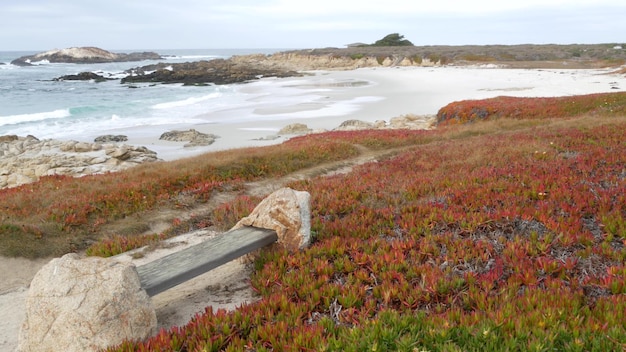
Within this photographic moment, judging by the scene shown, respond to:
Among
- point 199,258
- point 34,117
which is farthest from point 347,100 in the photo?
point 199,258

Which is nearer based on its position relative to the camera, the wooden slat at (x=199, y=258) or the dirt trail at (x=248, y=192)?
the wooden slat at (x=199, y=258)

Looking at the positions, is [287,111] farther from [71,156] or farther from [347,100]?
[71,156]

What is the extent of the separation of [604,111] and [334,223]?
20.5 m

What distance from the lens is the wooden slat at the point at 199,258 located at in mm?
5199

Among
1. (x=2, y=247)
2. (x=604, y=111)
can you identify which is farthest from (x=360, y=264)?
(x=604, y=111)

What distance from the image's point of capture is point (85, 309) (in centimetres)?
454

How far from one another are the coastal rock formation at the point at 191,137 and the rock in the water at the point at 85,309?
928 inches

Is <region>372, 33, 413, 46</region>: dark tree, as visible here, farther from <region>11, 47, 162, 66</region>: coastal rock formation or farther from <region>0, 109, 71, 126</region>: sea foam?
<region>0, 109, 71, 126</region>: sea foam

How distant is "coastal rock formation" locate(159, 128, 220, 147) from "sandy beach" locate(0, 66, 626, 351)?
1.78ft

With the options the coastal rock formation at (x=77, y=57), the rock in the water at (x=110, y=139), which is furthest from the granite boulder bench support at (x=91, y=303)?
the coastal rock formation at (x=77, y=57)

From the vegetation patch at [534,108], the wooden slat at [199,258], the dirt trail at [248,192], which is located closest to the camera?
the wooden slat at [199,258]

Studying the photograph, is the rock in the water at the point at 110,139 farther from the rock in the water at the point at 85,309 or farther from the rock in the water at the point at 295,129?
the rock in the water at the point at 85,309

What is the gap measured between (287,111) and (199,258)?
120 feet

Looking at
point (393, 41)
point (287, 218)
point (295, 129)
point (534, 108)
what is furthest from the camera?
point (393, 41)
